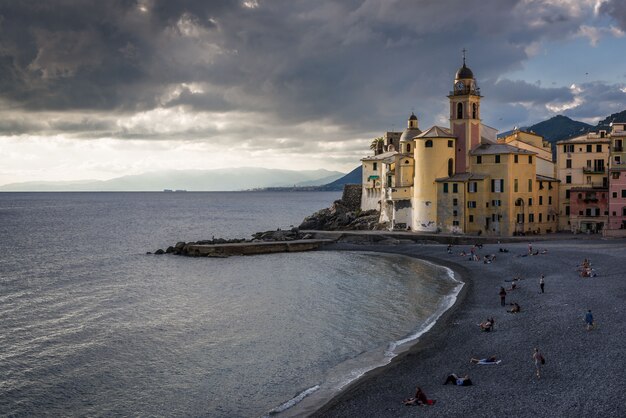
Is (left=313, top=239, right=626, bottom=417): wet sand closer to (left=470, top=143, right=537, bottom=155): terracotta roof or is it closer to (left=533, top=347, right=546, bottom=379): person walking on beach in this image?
(left=533, top=347, right=546, bottom=379): person walking on beach

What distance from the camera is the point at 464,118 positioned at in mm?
90688

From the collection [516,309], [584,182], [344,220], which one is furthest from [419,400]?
[344,220]

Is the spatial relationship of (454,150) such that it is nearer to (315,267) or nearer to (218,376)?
(315,267)

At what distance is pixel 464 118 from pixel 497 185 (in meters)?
10.8

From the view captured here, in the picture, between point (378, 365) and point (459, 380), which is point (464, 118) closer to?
point (378, 365)

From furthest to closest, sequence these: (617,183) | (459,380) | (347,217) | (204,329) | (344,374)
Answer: (347,217) < (617,183) < (204,329) < (344,374) < (459,380)

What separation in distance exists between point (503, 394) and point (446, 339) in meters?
11.6

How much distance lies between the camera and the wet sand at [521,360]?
27.1 m

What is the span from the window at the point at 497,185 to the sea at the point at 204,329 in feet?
57.9

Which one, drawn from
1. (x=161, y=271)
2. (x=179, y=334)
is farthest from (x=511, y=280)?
(x=161, y=271)

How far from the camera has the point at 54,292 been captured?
62.4 metres

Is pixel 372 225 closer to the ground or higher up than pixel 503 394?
higher up

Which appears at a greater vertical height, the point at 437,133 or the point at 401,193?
the point at 437,133

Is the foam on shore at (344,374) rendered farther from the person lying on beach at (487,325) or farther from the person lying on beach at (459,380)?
the person lying on beach at (459,380)
